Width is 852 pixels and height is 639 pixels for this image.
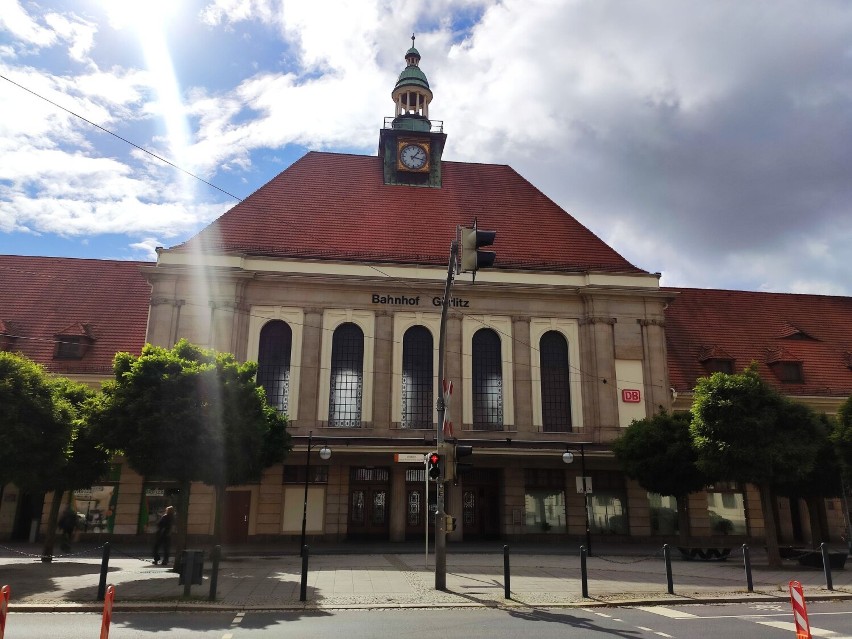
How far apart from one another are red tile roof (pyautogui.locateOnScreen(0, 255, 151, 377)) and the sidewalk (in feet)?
31.7

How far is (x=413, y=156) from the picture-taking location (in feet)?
120

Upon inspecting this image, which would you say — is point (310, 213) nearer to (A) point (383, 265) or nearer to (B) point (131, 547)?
(A) point (383, 265)

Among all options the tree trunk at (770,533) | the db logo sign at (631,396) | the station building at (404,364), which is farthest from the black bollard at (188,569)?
the db logo sign at (631,396)

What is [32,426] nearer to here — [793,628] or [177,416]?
[177,416]

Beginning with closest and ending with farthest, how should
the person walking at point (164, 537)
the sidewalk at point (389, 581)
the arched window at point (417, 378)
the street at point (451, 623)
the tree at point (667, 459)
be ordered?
the street at point (451, 623)
the sidewalk at point (389, 581)
the person walking at point (164, 537)
the tree at point (667, 459)
the arched window at point (417, 378)

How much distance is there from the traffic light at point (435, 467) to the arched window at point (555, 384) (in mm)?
15269

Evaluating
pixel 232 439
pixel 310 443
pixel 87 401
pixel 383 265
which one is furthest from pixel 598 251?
pixel 87 401

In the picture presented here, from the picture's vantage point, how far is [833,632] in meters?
10.6

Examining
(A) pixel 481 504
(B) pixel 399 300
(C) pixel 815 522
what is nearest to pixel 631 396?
(A) pixel 481 504

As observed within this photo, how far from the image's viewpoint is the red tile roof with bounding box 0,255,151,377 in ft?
97.5

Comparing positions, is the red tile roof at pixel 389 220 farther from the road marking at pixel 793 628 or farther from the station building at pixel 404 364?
the road marking at pixel 793 628

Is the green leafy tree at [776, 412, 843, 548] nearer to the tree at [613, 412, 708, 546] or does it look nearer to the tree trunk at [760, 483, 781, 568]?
the tree trunk at [760, 483, 781, 568]

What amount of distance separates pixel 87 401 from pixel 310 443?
9525 millimetres

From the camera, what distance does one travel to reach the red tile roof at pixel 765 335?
3366 cm
